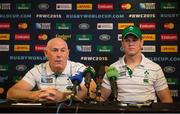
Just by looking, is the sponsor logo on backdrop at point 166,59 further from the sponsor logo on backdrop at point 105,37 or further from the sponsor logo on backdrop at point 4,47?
the sponsor logo on backdrop at point 4,47

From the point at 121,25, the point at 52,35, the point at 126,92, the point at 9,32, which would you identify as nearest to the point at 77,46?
the point at 52,35

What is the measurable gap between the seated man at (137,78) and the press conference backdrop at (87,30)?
97cm

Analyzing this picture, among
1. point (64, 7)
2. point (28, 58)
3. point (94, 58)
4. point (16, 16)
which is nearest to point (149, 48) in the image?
point (94, 58)

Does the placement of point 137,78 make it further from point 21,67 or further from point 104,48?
point 21,67

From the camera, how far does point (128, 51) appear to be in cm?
298

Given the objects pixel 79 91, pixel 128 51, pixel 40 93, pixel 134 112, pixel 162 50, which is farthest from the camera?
pixel 162 50

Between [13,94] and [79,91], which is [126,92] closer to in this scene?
[79,91]

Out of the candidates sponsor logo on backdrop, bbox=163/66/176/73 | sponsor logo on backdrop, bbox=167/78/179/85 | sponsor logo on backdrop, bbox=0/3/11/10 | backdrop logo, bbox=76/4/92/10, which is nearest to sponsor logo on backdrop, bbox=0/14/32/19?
sponsor logo on backdrop, bbox=0/3/11/10

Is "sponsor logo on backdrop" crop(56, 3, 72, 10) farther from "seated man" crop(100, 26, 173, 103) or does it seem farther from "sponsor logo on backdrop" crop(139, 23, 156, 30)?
"seated man" crop(100, 26, 173, 103)

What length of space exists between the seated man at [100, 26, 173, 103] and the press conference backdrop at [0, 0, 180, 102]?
0.97 meters

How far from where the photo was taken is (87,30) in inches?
161

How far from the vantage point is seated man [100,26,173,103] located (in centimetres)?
297

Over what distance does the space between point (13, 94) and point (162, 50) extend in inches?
84.8

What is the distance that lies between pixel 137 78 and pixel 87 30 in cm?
135
